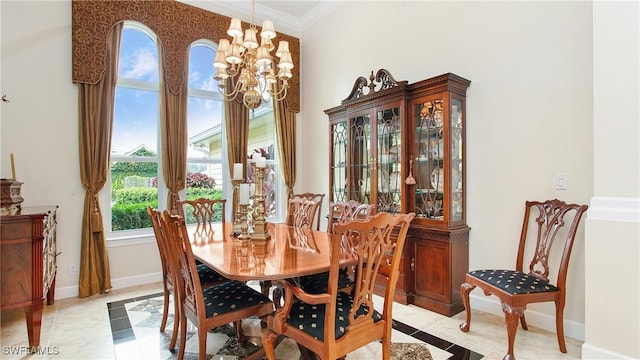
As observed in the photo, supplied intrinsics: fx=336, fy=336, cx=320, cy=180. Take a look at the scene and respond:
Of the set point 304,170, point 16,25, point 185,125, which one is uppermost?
point 16,25

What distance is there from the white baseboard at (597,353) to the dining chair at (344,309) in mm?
1372

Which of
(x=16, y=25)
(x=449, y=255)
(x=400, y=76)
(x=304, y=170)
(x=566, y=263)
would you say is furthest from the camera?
(x=304, y=170)

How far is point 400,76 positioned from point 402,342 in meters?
2.71

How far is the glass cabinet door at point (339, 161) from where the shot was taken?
408 centimetres

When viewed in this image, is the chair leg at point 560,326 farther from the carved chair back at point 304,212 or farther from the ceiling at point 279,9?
the ceiling at point 279,9

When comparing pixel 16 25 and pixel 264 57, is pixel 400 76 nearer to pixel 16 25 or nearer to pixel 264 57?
pixel 264 57

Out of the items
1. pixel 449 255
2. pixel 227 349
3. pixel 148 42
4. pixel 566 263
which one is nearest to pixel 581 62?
pixel 566 263

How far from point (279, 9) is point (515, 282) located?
447 cm

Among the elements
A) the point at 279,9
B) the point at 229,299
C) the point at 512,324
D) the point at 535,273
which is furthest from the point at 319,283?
the point at 279,9

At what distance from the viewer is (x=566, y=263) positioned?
7.69 ft

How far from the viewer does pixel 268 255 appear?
2.02 meters

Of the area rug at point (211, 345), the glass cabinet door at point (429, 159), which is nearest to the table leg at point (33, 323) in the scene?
the area rug at point (211, 345)

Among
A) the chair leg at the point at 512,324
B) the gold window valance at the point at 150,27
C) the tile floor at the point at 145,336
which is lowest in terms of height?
the tile floor at the point at 145,336

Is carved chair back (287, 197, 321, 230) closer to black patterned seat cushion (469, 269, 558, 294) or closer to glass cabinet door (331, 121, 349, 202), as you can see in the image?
glass cabinet door (331, 121, 349, 202)
